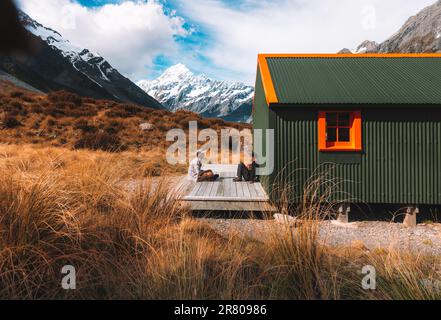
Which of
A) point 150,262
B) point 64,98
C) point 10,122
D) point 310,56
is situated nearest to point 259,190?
point 310,56

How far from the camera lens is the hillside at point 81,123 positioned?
16.3 metres

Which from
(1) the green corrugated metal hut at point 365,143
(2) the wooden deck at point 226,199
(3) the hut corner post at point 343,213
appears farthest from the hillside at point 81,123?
(3) the hut corner post at point 343,213

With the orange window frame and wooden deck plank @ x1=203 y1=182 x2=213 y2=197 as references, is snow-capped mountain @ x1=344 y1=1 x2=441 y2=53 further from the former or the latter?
wooden deck plank @ x1=203 y1=182 x2=213 y2=197

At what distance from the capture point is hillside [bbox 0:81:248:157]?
16328 mm

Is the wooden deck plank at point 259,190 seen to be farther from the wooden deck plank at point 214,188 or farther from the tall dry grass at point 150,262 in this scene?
the tall dry grass at point 150,262

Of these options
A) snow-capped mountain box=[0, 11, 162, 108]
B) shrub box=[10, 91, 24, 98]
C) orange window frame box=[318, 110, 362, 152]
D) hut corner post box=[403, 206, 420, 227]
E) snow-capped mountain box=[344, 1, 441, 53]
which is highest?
snow-capped mountain box=[344, 1, 441, 53]

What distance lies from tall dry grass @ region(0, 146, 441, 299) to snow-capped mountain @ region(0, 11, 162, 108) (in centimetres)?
5021

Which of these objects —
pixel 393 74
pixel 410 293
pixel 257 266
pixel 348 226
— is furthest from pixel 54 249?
pixel 393 74

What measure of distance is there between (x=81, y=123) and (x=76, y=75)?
7116 centimetres

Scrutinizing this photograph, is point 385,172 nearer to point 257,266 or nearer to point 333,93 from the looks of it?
point 333,93

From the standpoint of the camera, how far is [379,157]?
667cm

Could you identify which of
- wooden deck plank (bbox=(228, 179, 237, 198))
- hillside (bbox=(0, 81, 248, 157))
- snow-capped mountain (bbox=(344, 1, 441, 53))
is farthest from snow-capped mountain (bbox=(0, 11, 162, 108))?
snow-capped mountain (bbox=(344, 1, 441, 53))

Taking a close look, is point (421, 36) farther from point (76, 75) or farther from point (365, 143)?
point (365, 143)
